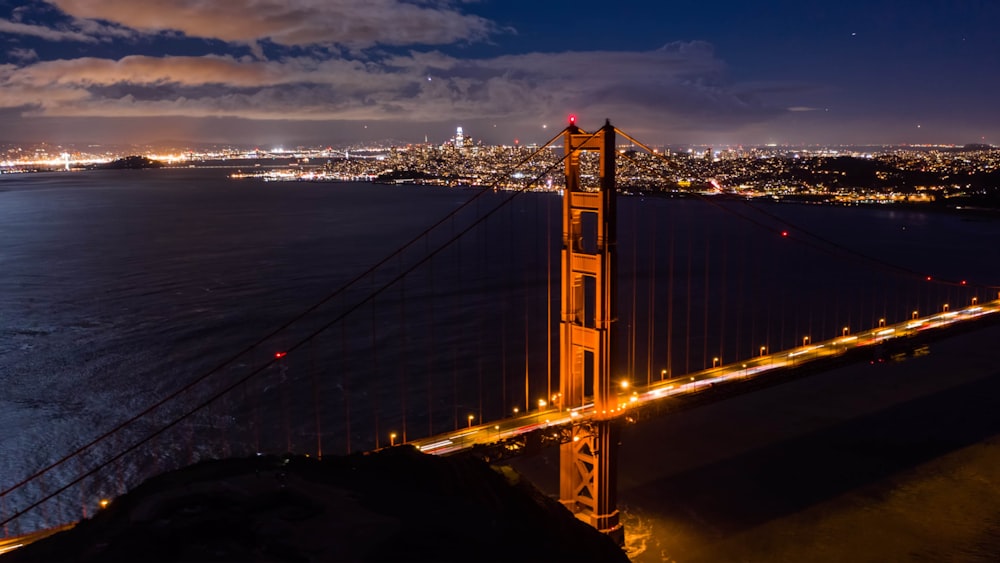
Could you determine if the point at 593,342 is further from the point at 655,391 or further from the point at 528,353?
the point at 528,353

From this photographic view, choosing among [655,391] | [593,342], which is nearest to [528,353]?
[655,391]

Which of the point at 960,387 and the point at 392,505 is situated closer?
the point at 392,505

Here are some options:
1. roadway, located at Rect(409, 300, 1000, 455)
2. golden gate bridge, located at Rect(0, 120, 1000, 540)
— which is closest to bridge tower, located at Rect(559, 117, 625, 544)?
golden gate bridge, located at Rect(0, 120, 1000, 540)

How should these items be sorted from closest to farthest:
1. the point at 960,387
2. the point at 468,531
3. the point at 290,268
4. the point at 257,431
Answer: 1. the point at 468,531
2. the point at 257,431
3. the point at 960,387
4. the point at 290,268

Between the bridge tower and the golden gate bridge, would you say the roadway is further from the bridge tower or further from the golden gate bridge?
the bridge tower

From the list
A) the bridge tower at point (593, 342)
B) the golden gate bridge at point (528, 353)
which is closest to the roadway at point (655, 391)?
the golden gate bridge at point (528, 353)

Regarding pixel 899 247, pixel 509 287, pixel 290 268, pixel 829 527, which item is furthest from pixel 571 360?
pixel 899 247

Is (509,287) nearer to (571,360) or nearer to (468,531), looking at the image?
(571,360)
